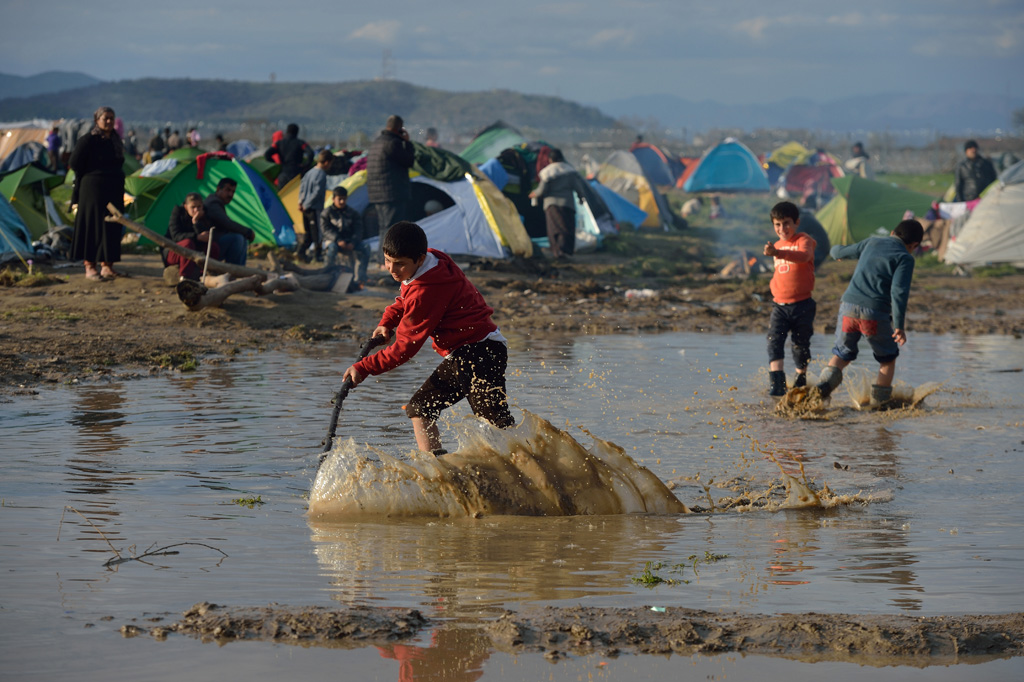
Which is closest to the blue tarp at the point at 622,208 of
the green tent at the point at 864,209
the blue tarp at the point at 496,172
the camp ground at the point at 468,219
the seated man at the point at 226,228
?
the green tent at the point at 864,209

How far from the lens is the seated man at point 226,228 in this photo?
558 inches

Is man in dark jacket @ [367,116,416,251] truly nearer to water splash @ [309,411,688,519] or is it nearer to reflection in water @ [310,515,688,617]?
water splash @ [309,411,688,519]

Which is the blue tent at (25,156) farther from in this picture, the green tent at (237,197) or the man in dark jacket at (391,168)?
the man in dark jacket at (391,168)

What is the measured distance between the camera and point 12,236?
52.5 feet

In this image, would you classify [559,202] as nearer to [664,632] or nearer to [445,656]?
[664,632]

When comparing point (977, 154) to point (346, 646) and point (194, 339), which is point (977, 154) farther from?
point (346, 646)

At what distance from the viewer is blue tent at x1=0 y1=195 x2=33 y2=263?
15.7 metres

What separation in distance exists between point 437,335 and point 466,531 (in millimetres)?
1134

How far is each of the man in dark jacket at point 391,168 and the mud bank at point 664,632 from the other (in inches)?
511

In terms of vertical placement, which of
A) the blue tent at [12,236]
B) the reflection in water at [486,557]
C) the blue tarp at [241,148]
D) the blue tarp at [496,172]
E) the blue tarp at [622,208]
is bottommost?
the reflection in water at [486,557]

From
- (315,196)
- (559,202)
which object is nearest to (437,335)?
(315,196)

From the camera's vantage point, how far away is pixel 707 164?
4156cm

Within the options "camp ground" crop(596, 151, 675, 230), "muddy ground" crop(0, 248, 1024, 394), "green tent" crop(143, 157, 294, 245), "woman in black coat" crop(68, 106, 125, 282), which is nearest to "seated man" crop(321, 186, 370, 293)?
"muddy ground" crop(0, 248, 1024, 394)

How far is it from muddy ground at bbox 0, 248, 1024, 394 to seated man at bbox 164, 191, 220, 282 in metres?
0.42
